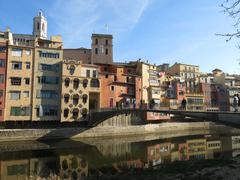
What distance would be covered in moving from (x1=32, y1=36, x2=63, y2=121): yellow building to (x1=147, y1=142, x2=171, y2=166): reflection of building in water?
70.5ft

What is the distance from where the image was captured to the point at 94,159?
95.1 ft

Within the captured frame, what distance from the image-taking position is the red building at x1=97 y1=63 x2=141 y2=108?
57406 millimetres

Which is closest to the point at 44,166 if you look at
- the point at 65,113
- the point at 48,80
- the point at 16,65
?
the point at 65,113

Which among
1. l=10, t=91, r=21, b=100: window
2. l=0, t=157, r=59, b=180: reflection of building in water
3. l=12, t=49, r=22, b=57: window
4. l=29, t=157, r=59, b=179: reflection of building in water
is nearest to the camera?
l=0, t=157, r=59, b=180: reflection of building in water

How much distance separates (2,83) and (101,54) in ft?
95.9

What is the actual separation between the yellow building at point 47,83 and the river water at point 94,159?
913 centimetres

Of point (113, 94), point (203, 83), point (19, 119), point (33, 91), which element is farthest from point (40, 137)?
point (203, 83)

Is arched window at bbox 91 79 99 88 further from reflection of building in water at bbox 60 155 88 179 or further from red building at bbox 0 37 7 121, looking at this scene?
reflection of building in water at bbox 60 155 88 179

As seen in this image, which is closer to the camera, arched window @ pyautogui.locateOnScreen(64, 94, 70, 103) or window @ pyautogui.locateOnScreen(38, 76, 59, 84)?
window @ pyautogui.locateOnScreen(38, 76, 59, 84)

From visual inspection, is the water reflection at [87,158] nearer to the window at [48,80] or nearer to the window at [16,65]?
A: the window at [48,80]

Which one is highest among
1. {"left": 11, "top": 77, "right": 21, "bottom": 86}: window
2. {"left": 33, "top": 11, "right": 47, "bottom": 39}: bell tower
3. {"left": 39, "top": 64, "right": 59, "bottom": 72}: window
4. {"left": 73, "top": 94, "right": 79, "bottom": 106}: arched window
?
{"left": 33, "top": 11, "right": 47, "bottom": 39}: bell tower

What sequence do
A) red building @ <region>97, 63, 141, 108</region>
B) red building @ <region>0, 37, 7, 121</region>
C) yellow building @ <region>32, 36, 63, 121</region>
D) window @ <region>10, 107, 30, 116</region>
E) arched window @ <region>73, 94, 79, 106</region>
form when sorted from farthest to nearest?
red building @ <region>97, 63, 141, 108</region> → arched window @ <region>73, 94, 79, 106</region> → yellow building @ <region>32, 36, 63, 121</region> → window @ <region>10, 107, 30, 116</region> → red building @ <region>0, 37, 7, 121</region>

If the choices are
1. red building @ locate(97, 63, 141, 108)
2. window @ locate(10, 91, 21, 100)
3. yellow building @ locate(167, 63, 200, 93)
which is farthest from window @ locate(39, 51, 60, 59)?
yellow building @ locate(167, 63, 200, 93)

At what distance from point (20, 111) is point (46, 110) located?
454 cm
